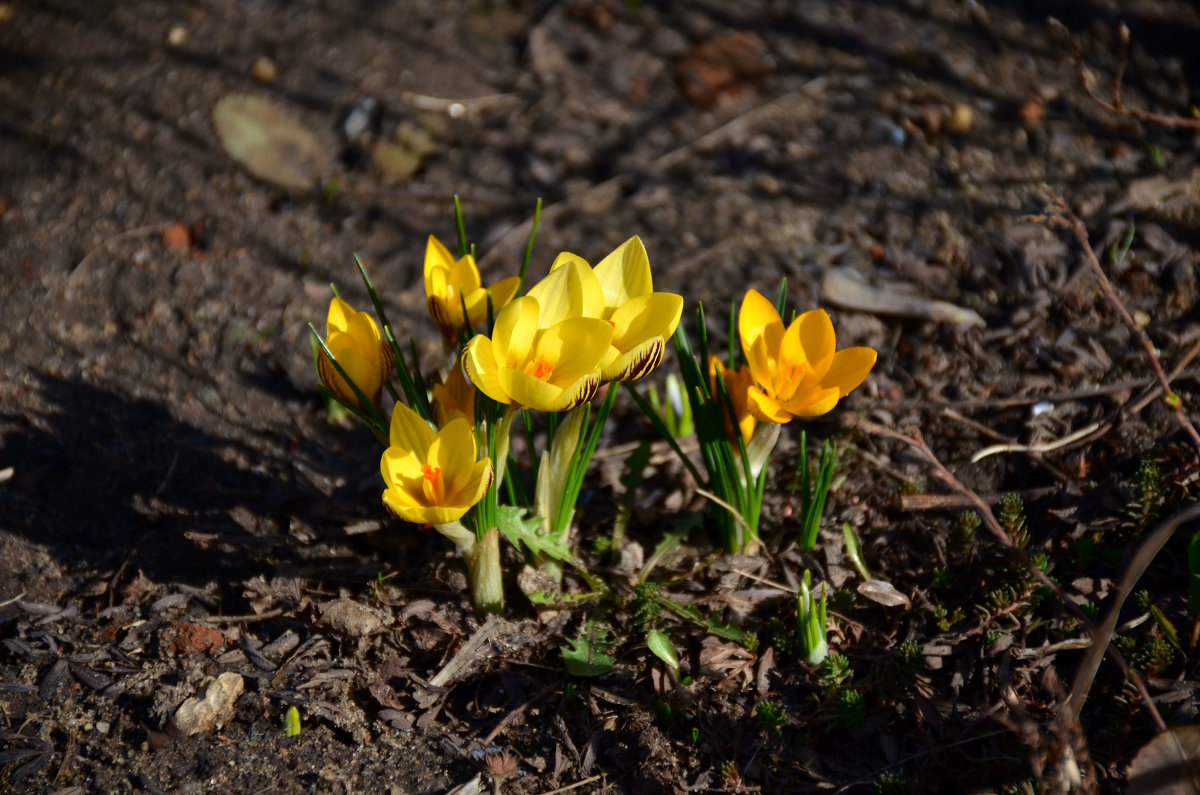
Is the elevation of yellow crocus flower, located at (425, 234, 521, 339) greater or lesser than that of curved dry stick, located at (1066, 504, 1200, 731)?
greater

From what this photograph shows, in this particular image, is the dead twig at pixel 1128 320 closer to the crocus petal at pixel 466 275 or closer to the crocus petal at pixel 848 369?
the crocus petal at pixel 848 369

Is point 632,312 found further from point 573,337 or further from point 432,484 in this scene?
point 432,484

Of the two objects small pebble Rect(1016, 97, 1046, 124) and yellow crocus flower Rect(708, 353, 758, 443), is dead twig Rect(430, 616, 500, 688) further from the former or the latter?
small pebble Rect(1016, 97, 1046, 124)

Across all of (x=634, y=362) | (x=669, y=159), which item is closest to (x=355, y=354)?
(x=634, y=362)

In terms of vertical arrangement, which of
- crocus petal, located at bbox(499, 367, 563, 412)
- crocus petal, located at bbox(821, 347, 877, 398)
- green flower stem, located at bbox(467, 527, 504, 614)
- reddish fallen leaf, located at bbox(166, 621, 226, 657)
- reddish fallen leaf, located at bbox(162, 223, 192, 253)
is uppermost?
crocus petal, located at bbox(499, 367, 563, 412)

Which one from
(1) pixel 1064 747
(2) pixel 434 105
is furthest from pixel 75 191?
(1) pixel 1064 747

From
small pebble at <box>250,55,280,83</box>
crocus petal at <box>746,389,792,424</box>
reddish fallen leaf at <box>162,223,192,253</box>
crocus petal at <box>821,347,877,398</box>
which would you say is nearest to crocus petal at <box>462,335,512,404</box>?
crocus petal at <box>746,389,792,424</box>

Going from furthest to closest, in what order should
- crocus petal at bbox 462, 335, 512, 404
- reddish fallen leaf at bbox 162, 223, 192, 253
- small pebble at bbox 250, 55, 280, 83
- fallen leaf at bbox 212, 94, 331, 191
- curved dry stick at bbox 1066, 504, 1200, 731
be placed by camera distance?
small pebble at bbox 250, 55, 280, 83, fallen leaf at bbox 212, 94, 331, 191, reddish fallen leaf at bbox 162, 223, 192, 253, crocus petal at bbox 462, 335, 512, 404, curved dry stick at bbox 1066, 504, 1200, 731

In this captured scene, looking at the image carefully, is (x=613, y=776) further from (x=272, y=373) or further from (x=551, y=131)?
(x=551, y=131)
